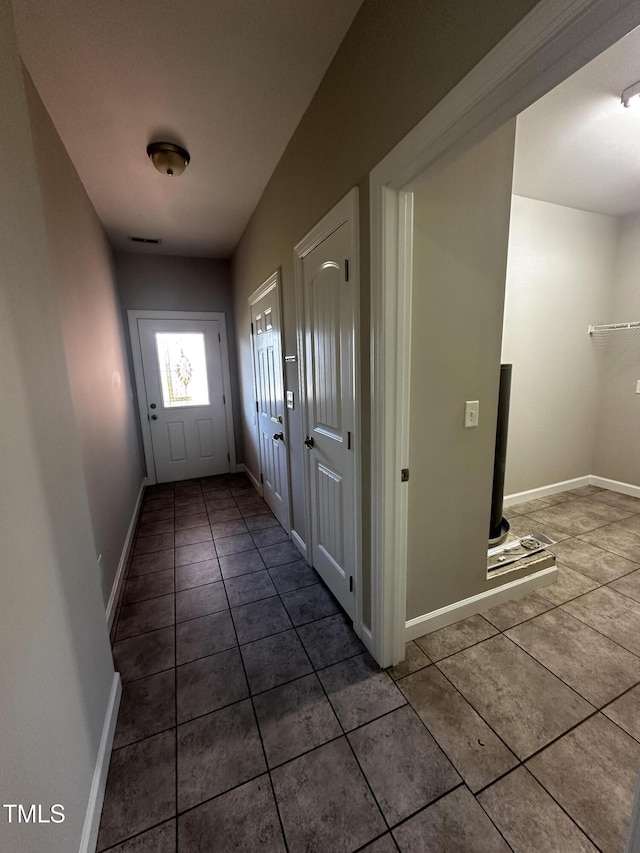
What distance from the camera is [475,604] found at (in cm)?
192

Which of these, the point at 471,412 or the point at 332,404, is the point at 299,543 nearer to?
the point at 332,404

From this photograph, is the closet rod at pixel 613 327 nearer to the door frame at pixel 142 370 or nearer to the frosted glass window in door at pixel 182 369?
the door frame at pixel 142 370

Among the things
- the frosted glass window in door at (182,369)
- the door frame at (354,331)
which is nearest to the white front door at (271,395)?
the door frame at (354,331)

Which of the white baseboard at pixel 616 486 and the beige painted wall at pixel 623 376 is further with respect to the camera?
the white baseboard at pixel 616 486

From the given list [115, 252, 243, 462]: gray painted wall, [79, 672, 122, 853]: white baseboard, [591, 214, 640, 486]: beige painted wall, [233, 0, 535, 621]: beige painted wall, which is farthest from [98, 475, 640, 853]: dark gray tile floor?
[115, 252, 243, 462]: gray painted wall

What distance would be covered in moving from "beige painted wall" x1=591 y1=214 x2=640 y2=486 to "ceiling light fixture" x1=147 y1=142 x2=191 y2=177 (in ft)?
13.3

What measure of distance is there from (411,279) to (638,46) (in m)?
1.47

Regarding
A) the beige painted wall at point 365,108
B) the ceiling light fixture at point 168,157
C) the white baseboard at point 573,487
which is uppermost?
the ceiling light fixture at point 168,157

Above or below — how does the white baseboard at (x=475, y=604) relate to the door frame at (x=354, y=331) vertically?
below

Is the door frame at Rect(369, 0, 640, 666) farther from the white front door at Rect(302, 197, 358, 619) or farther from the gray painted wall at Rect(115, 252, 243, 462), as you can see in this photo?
the gray painted wall at Rect(115, 252, 243, 462)

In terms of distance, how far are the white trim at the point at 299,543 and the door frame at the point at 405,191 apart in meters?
0.94

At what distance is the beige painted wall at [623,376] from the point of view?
3312 mm

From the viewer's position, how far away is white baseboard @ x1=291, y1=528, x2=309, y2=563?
2.52 meters

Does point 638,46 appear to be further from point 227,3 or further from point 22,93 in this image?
point 22,93
